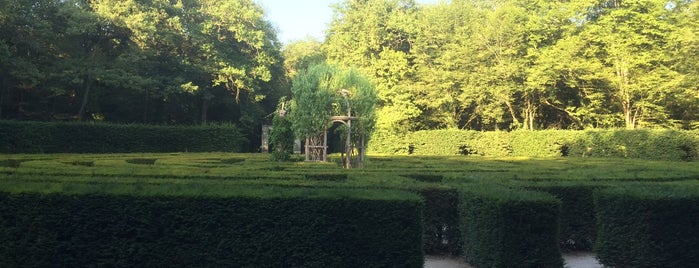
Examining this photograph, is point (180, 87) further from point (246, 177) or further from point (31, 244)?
point (31, 244)

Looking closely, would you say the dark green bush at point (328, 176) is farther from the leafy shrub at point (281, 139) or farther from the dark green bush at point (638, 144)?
the dark green bush at point (638, 144)

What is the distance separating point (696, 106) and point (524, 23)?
11.8 meters

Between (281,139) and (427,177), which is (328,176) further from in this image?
(281,139)

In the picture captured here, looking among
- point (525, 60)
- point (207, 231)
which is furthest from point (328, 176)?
point (525, 60)

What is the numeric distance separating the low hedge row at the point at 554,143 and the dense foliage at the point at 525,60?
7.65 ft

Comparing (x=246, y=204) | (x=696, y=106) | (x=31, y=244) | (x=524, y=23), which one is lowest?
(x=31, y=244)

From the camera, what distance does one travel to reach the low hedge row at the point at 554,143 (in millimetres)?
22002

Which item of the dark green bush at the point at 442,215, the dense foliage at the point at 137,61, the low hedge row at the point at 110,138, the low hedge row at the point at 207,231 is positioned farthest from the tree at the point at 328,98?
the dense foliage at the point at 137,61

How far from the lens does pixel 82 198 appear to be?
18.7ft

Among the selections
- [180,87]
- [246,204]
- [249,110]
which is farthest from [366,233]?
[249,110]

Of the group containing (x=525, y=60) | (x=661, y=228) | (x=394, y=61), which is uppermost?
(x=394, y=61)

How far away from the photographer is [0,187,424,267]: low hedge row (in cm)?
569

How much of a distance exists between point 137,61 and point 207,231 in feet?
92.7

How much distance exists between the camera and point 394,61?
3828 centimetres
